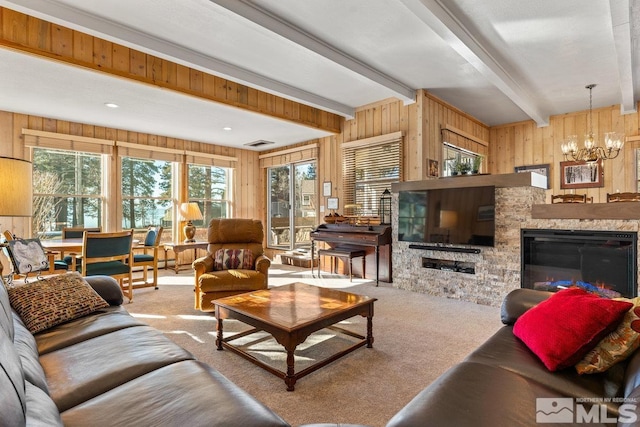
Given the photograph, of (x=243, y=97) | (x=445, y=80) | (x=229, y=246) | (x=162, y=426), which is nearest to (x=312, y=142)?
(x=243, y=97)

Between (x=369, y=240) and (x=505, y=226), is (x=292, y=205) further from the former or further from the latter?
(x=505, y=226)

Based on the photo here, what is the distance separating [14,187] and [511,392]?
2.50 meters

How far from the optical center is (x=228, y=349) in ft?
8.46

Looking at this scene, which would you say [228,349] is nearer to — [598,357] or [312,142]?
[598,357]

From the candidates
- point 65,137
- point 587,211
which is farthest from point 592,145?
point 65,137

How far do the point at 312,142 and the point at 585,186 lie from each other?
4833 millimetres

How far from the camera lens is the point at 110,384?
4.21ft

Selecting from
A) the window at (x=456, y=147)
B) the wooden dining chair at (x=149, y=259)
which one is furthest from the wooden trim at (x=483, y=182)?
the wooden dining chair at (x=149, y=259)

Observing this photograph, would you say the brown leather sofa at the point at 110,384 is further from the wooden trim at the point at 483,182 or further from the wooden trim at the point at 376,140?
the wooden trim at the point at 376,140

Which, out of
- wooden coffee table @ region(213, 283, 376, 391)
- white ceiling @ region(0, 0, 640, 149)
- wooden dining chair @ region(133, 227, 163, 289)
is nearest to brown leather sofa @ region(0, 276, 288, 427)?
wooden coffee table @ region(213, 283, 376, 391)

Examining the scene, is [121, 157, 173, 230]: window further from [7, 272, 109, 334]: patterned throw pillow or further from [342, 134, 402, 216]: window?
[7, 272, 109, 334]: patterned throw pillow

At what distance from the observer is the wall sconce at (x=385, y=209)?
17.1ft

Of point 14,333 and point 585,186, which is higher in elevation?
point 585,186

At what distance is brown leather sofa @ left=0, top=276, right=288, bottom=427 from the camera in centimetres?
100
